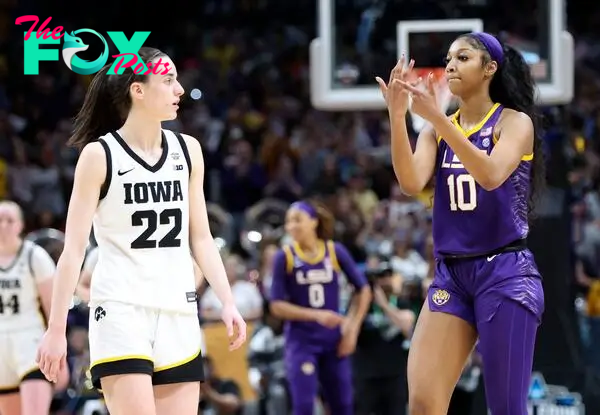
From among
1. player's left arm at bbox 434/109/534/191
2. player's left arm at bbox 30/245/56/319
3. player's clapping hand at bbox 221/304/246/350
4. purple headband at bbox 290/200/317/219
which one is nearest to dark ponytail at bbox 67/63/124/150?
player's clapping hand at bbox 221/304/246/350

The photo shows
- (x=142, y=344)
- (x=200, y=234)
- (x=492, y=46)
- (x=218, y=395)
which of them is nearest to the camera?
(x=142, y=344)

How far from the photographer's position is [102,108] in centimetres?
537

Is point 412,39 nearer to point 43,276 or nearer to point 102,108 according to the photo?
point 43,276

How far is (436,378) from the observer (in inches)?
210

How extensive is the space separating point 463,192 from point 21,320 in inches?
144

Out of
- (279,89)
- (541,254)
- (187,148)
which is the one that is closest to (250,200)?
(279,89)

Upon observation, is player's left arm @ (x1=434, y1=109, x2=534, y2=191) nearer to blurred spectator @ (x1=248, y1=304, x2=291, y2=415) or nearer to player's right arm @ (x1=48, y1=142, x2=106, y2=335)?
player's right arm @ (x1=48, y1=142, x2=106, y2=335)

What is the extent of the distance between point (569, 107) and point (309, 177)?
404cm

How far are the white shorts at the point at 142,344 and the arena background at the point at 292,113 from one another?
Result: 529 cm

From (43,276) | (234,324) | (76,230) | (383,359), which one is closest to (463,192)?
(234,324)

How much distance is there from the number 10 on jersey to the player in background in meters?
3.42

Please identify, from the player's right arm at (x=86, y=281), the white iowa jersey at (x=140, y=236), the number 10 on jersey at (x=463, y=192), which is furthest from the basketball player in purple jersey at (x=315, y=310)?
the white iowa jersey at (x=140, y=236)

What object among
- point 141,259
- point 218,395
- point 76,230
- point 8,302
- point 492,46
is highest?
point 492,46

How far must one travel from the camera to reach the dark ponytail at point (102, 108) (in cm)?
525
